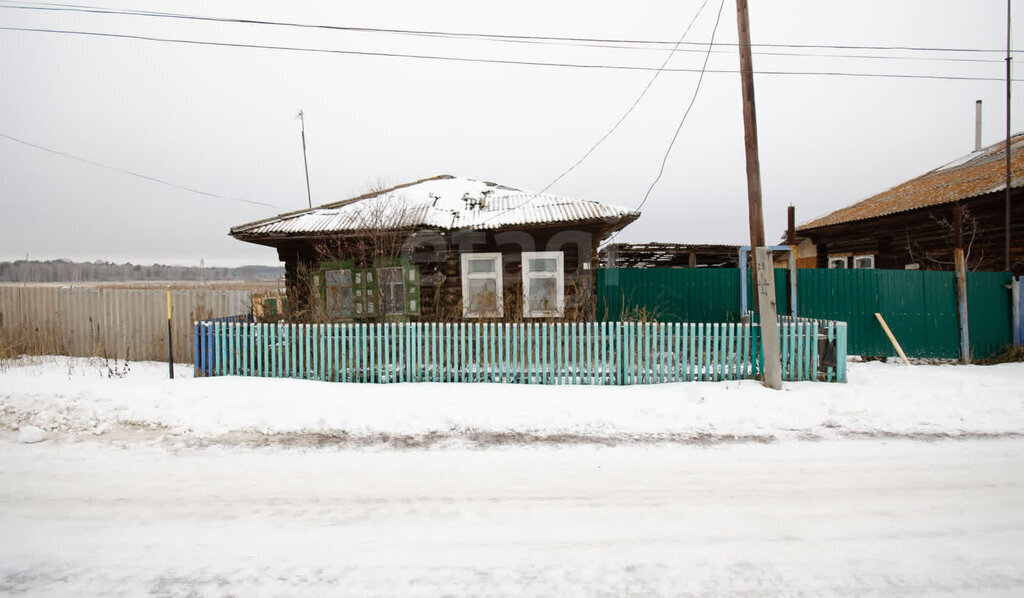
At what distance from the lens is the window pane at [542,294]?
10.5 m

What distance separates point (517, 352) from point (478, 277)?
3.45m

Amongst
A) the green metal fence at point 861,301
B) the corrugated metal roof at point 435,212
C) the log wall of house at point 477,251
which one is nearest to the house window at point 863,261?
the green metal fence at point 861,301

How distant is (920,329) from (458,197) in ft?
36.2

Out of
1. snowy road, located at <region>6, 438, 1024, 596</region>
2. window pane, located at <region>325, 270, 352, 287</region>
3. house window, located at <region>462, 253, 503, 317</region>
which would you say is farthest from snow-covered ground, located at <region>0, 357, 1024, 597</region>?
window pane, located at <region>325, 270, 352, 287</region>

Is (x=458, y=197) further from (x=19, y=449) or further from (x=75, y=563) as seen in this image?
(x=75, y=563)

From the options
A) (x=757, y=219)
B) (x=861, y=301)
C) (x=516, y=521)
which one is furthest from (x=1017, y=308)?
(x=516, y=521)

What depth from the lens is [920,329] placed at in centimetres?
994

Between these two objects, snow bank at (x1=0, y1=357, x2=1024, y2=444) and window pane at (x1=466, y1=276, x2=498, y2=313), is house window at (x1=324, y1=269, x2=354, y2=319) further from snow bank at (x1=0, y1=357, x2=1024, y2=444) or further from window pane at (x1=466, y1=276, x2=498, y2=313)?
snow bank at (x1=0, y1=357, x2=1024, y2=444)

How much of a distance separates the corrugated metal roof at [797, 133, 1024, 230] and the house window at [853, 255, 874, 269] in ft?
4.48

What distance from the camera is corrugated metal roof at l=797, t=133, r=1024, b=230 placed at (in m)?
12.5

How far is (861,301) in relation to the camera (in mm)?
10195

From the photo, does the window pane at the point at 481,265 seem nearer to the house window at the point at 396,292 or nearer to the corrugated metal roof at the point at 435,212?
the corrugated metal roof at the point at 435,212

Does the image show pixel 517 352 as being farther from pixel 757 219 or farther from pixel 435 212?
pixel 435 212

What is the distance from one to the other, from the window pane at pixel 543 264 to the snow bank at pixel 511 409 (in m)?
4.02
